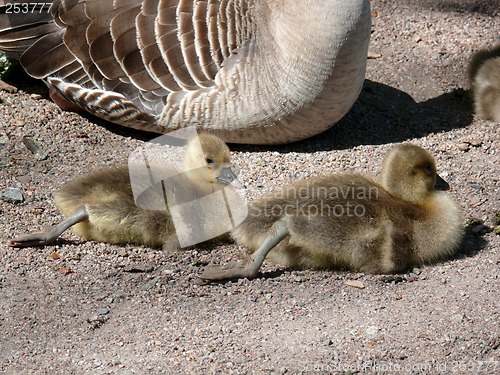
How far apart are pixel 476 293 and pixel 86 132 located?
3.06 m

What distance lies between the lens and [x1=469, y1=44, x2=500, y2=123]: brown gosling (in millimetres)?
6527

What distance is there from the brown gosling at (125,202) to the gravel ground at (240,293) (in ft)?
0.30

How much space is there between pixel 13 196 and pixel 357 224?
2121 mm

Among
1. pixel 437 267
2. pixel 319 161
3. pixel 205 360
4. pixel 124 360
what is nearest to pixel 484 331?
pixel 437 267

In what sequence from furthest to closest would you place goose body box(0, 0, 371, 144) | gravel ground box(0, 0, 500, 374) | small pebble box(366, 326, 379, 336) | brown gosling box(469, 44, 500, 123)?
brown gosling box(469, 44, 500, 123), goose body box(0, 0, 371, 144), small pebble box(366, 326, 379, 336), gravel ground box(0, 0, 500, 374)

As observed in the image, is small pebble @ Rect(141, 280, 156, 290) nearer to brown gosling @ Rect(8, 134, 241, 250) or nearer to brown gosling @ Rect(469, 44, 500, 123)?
brown gosling @ Rect(8, 134, 241, 250)

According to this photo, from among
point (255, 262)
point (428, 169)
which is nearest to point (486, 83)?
point (428, 169)

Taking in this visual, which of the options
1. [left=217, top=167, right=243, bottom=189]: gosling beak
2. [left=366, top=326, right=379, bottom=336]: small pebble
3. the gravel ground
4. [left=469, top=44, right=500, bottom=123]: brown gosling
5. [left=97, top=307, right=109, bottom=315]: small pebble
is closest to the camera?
the gravel ground

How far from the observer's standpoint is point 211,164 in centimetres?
514

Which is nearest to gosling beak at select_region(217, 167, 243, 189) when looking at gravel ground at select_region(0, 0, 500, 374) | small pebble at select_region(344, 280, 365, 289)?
gravel ground at select_region(0, 0, 500, 374)

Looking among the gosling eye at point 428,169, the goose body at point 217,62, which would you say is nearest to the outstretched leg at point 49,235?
the goose body at point 217,62

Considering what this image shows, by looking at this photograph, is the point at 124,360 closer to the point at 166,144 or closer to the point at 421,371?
the point at 421,371

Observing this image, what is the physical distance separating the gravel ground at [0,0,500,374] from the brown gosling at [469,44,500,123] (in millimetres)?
135

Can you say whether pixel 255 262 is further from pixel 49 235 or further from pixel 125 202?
pixel 49 235
